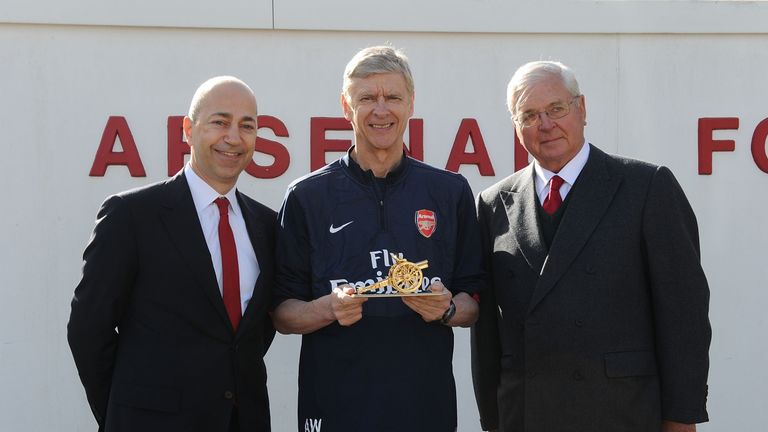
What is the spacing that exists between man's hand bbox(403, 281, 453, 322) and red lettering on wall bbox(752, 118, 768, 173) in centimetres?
277

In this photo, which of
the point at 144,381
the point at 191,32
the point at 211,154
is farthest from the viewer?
the point at 191,32

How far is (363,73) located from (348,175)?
0.37 meters

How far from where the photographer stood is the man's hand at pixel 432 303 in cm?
326

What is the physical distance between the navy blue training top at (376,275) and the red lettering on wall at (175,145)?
1728mm

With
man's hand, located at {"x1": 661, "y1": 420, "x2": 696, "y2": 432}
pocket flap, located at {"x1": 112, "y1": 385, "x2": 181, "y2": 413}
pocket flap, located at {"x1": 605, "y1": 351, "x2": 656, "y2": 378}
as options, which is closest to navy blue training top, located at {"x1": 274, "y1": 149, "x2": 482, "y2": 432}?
pocket flap, located at {"x1": 112, "y1": 385, "x2": 181, "y2": 413}

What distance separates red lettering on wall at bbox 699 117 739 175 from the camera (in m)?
5.33

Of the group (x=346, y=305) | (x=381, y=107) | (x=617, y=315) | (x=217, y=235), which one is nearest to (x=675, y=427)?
(x=617, y=315)

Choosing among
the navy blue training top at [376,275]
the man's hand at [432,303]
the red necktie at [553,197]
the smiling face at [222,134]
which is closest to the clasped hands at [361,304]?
the man's hand at [432,303]

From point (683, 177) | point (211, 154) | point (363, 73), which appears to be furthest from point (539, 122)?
point (683, 177)

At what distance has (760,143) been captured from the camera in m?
5.34

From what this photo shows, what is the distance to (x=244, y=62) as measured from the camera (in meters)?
5.22

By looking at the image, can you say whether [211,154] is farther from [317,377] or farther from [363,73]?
[317,377]

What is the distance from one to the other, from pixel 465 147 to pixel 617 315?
6.64 ft

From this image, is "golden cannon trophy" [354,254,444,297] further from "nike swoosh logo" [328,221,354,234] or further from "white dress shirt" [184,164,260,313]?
"white dress shirt" [184,164,260,313]
